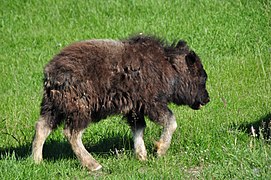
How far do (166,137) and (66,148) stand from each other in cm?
141

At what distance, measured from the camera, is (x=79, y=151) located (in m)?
8.57

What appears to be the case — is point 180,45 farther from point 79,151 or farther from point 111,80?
point 79,151

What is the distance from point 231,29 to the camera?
49.7 feet

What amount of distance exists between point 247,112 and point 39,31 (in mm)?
6840

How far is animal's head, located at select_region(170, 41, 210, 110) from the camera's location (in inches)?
360

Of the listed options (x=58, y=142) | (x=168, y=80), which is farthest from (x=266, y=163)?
(x=58, y=142)

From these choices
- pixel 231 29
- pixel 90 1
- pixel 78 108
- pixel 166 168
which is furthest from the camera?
pixel 90 1

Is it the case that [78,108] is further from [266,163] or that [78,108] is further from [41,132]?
[266,163]

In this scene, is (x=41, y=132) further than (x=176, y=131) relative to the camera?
No

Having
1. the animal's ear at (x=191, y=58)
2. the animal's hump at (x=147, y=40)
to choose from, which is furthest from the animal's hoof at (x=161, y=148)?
the animal's hump at (x=147, y=40)

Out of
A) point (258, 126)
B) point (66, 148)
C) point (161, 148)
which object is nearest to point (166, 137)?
point (161, 148)

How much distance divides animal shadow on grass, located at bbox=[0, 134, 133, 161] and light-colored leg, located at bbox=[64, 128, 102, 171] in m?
0.53

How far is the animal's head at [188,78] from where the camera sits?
360 inches

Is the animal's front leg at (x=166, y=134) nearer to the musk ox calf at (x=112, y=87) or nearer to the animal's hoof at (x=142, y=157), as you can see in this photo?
the musk ox calf at (x=112, y=87)
